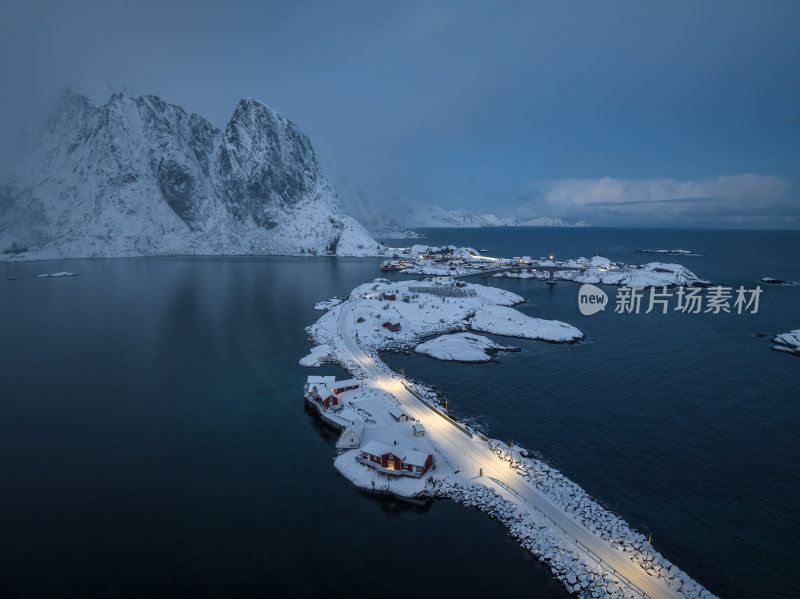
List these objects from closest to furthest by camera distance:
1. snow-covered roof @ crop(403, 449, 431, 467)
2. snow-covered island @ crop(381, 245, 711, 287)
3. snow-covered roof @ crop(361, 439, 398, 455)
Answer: snow-covered roof @ crop(403, 449, 431, 467) < snow-covered roof @ crop(361, 439, 398, 455) < snow-covered island @ crop(381, 245, 711, 287)

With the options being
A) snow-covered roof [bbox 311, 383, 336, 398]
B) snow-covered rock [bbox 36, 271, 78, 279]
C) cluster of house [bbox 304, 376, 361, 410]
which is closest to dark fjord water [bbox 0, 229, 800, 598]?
cluster of house [bbox 304, 376, 361, 410]

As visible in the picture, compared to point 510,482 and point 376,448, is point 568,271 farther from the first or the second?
point 376,448

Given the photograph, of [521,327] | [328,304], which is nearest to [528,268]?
[521,327]

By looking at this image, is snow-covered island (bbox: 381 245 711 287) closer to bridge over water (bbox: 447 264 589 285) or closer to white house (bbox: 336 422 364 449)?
bridge over water (bbox: 447 264 589 285)

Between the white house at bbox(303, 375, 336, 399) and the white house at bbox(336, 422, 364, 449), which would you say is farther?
the white house at bbox(303, 375, 336, 399)

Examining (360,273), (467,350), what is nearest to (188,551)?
(467,350)

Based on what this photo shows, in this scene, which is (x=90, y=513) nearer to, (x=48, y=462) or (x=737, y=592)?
(x=48, y=462)

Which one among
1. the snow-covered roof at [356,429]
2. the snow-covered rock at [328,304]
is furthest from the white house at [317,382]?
the snow-covered rock at [328,304]

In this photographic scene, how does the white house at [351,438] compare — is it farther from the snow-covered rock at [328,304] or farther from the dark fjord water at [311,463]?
the snow-covered rock at [328,304]
